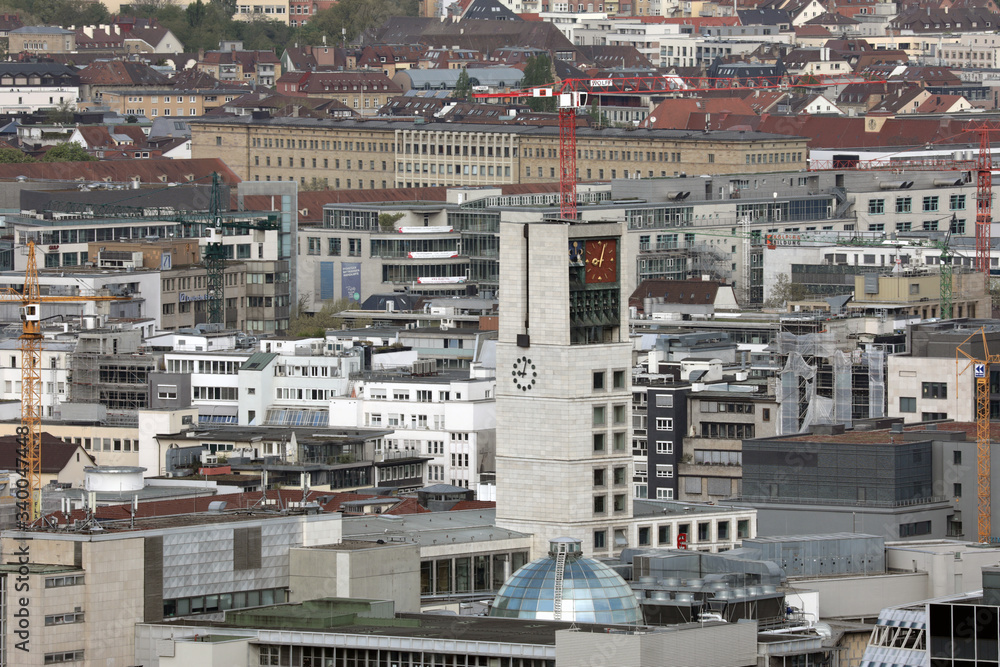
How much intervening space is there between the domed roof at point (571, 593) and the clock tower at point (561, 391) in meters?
18.1

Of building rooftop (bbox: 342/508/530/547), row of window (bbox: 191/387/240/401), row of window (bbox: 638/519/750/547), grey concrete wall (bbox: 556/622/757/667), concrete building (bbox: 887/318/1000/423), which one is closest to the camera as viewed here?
grey concrete wall (bbox: 556/622/757/667)

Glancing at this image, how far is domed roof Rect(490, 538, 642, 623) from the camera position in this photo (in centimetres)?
9250

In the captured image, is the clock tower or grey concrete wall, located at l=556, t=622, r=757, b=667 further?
the clock tower

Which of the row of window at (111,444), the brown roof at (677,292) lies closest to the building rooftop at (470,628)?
the row of window at (111,444)

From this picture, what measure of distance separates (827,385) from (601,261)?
39.6m

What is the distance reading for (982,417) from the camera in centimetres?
13588

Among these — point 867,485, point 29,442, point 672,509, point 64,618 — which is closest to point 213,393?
point 29,442

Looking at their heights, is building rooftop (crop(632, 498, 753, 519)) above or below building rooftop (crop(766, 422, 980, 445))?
below

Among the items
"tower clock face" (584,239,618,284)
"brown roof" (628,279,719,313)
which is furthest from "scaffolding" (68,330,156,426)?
"tower clock face" (584,239,618,284)

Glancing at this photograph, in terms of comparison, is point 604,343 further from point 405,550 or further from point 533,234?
point 405,550

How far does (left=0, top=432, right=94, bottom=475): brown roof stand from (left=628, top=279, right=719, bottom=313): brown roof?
50525mm

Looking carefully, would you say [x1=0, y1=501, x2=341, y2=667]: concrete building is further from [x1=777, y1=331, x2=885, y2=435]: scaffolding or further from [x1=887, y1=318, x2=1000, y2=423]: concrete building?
[x1=887, y1=318, x2=1000, y2=423]: concrete building

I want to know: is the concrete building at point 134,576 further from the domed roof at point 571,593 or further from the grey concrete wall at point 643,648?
the grey concrete wall at point 643,648

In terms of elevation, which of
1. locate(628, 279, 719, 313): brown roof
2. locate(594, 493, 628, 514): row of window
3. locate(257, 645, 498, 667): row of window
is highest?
locate(628, 279, 719, 313): brown roof
